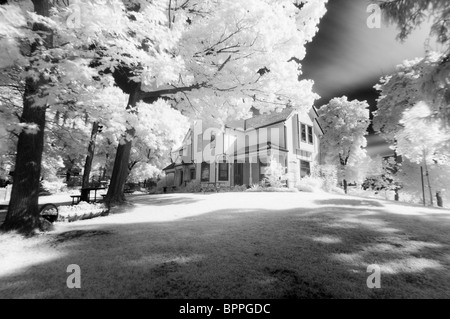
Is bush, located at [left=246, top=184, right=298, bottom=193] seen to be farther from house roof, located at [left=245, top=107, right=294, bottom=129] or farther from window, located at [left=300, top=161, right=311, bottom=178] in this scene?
house roof, located at [left=245, top=107, right=294, bottom=129]

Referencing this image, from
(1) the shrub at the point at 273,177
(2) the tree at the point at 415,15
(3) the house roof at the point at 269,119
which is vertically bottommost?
(1) the shrub at the point at 273,177

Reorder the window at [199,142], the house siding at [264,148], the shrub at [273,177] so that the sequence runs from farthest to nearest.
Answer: the window at [199,142] → the house siding at [264,148] → the shrub at [273,177]

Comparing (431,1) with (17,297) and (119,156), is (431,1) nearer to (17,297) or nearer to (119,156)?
(17,297)

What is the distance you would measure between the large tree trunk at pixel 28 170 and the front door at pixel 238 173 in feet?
59.0

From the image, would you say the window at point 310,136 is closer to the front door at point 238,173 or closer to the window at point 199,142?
the front door at point 238,173

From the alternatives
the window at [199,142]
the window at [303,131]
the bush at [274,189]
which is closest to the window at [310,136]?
the window at [303,131]

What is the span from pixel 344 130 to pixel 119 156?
1032 inches

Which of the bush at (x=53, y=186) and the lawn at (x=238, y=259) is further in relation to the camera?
the bush at (x=53, y=186)

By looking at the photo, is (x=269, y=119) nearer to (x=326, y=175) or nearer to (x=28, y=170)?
(x=326, y=175)

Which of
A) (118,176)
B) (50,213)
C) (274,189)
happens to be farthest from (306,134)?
(50,213)

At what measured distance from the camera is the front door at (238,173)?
22938 millimetres

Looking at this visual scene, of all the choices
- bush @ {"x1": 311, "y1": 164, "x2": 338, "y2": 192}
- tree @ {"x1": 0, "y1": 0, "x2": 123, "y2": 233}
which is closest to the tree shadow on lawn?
tree @ {"x1": 0, "y1": 0, "x2": 123, "y2": 233}

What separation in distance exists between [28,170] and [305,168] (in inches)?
871
